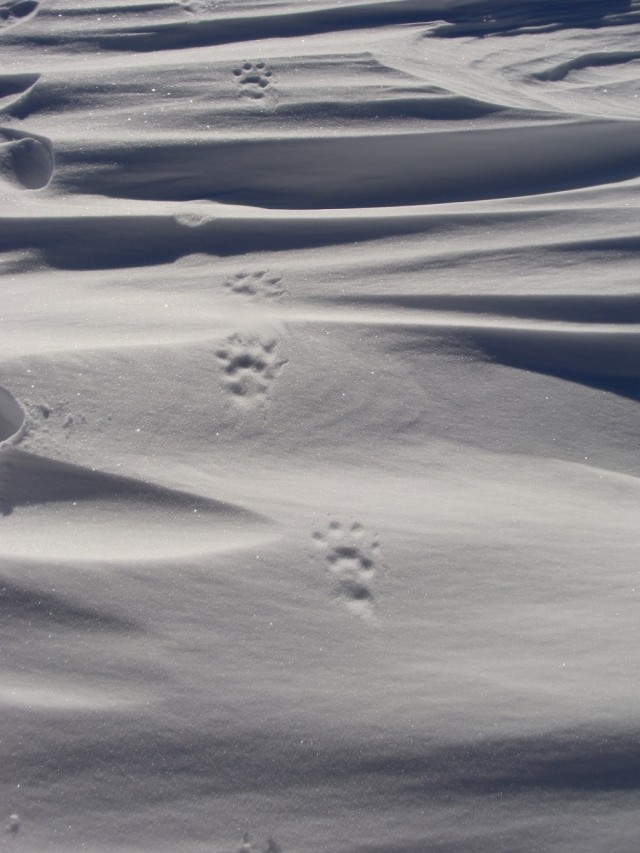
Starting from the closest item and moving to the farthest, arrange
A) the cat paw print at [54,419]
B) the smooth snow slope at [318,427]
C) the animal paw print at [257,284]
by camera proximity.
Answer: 1. the smooth snow slope at [318,427]
2. the cat paw print at [54,419]
3. the animal paw print at [257,284]

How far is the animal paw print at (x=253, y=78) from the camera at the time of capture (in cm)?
201

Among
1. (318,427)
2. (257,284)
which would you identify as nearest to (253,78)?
(257,284)

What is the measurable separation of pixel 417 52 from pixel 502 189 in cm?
59

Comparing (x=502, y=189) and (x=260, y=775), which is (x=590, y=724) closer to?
(x=260, y=775)

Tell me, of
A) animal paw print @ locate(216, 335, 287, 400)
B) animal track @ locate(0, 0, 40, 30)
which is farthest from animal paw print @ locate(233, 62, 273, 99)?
animal paw print @ locate(216, 335, 287, 400)

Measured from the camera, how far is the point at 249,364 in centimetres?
149

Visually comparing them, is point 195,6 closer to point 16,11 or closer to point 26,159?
point 16,11

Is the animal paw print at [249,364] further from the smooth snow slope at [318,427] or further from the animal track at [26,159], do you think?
the animal track at [26,159]

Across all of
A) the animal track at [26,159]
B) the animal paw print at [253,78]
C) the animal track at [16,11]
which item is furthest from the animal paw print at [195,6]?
the animal track at [26,159]

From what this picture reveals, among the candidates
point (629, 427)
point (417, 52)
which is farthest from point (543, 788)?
point (417, 52)

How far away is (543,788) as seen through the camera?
1.06 metres

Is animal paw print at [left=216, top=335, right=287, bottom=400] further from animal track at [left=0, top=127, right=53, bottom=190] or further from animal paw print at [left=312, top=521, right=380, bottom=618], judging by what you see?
animal track at [left=0, top=127, right=53, bottom=190]

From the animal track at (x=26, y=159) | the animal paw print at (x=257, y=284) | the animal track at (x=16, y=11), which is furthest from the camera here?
the animal track at (x=16, y=11)

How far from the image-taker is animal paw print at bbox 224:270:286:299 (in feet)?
5.36
